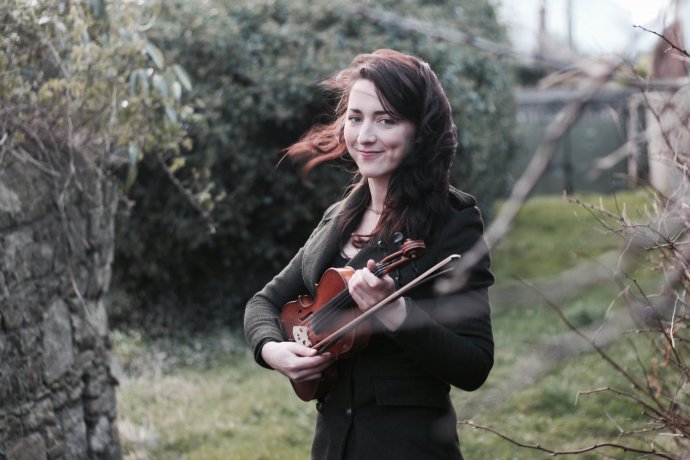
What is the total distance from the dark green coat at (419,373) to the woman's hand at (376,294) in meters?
0.05

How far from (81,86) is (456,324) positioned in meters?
2.38

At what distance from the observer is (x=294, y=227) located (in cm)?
846

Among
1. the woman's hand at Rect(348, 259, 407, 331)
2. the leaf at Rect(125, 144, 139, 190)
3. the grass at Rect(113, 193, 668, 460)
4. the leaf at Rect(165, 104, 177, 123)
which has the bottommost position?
the grass at Rect(113, 193, 668, 460)

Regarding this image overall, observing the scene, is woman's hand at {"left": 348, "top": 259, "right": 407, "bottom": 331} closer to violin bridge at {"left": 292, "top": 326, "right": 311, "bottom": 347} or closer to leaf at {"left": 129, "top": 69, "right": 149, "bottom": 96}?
violin bridge at {"left": 292, "top": 326, "right": 311, "bottom": 347}

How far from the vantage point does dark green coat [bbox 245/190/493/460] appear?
8.16ft

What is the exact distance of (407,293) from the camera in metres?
2.56

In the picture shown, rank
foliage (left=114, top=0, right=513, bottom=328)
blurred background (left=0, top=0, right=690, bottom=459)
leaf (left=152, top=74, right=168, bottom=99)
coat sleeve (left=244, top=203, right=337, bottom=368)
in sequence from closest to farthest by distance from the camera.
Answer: coat sleeve (left=244, top=203, right=337, bottom=368) < blurred background (left=0, top=0, right=690, bottom=459) < leaf (left=152, top=74, right=168, bottom=99) < foliage (left=114, top=0, right=513, bottom=328)

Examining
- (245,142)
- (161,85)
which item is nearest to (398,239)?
(161,85)

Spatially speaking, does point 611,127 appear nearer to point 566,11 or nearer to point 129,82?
point 129,82

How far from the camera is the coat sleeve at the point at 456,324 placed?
7.97ft

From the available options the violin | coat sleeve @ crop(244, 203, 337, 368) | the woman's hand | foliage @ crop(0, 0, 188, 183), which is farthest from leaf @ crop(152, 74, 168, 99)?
the woman's hand

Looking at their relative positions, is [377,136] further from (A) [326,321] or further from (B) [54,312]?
(B) [54,312]

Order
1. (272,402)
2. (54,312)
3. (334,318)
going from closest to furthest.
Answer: (334,318), (54,312), (272,402)

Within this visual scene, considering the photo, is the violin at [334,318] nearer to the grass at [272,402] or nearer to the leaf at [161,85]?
the grass at [272,402]
